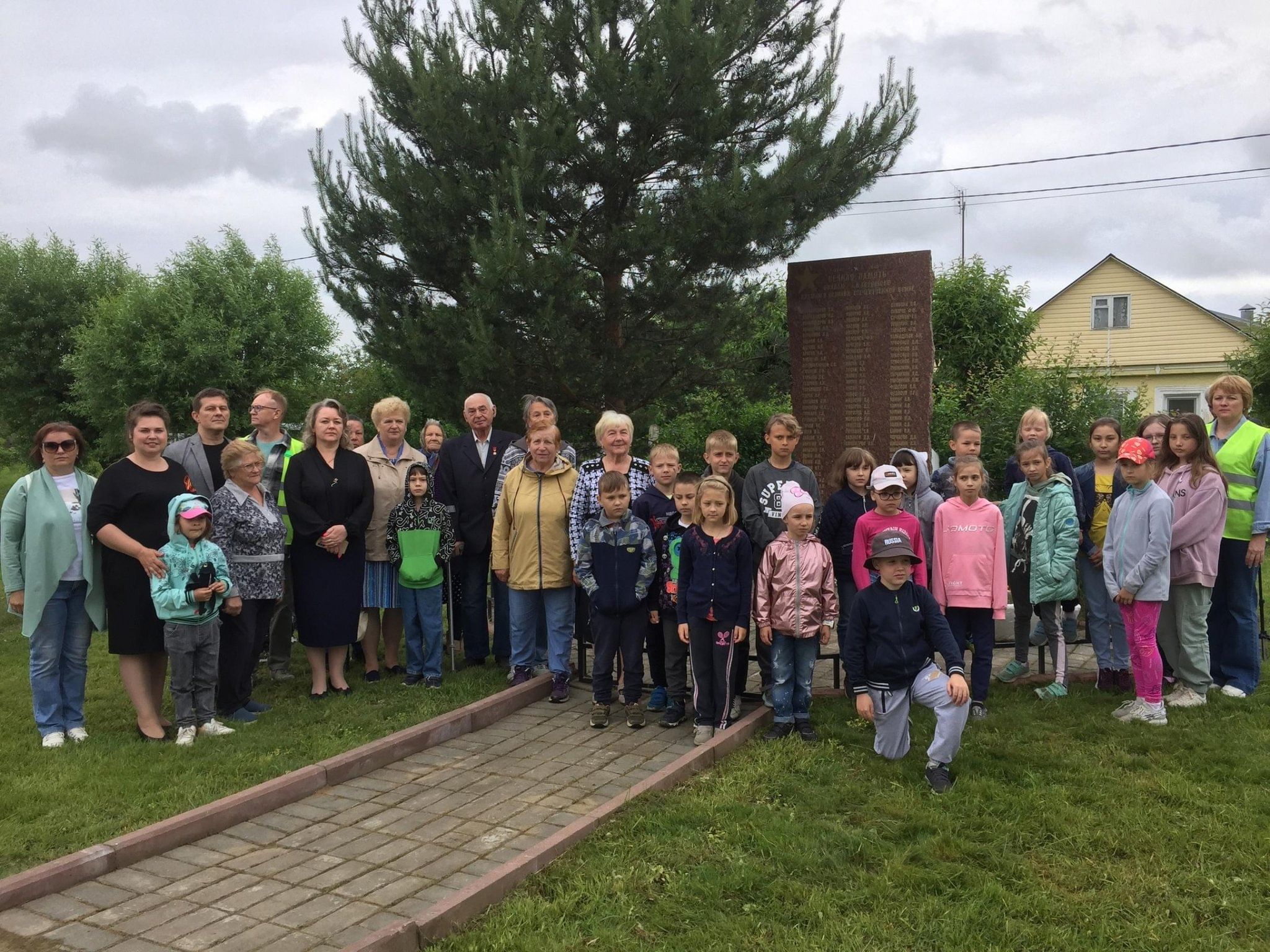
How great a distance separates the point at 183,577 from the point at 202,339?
1330 centimetres

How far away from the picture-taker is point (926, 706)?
4805mm

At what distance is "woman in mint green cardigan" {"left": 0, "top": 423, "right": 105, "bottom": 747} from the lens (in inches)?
210

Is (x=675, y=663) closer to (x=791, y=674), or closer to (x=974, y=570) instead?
(x=791, y=674)

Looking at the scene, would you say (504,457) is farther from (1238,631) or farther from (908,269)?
(1238,631)

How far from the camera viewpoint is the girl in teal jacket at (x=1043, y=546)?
583 cm

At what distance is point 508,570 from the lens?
6.29 m

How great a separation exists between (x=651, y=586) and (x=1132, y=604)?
284cm

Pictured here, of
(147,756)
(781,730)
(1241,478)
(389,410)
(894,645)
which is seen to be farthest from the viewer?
(389,410)

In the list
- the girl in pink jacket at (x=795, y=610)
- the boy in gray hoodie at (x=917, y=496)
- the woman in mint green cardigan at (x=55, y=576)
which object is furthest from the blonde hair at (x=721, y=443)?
the woman in mint green cardigan at (x=55, y=576)

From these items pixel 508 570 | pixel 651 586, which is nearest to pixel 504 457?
pixel 508 570

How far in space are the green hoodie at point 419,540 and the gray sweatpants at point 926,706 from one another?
3.13 m

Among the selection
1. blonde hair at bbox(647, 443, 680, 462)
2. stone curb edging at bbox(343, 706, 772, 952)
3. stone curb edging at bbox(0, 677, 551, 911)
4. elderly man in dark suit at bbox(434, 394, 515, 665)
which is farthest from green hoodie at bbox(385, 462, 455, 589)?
stone curb edging at bbox(343, 706, 772, 952)

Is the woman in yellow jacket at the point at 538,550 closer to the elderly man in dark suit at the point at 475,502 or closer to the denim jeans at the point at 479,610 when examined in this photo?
the elderly man in dark suit at the point at 475,502

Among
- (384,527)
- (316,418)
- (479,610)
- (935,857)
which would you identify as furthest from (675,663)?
(316,418)
